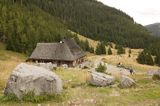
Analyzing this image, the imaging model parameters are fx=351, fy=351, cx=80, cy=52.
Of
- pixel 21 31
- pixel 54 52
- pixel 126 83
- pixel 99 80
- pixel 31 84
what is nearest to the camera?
pixel 31 84

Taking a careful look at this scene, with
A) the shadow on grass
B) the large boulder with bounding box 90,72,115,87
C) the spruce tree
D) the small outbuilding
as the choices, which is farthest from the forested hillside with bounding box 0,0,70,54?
the shadow on grass

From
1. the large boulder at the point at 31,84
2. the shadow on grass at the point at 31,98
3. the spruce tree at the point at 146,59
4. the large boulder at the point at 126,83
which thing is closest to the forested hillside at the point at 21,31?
the spruce tree at the point at 146,59

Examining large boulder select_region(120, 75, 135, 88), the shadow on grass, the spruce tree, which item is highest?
the spruce tree

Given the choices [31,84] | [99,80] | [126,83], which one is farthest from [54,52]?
[31,84]

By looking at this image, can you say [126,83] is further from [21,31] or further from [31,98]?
[21,31]

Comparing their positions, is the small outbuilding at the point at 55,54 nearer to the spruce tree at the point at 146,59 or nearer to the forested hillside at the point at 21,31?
Answer: the forested hillside at the point at 21,31

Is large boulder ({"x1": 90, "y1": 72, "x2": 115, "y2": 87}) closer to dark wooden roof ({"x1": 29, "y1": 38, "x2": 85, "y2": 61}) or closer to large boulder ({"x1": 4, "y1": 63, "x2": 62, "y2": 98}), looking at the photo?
large boulder ({"x1": 4, "y1": 63, "x2": 62, "y2": 98})

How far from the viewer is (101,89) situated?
81.3ft

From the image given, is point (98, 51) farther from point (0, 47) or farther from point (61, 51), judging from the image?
point (61, 51)

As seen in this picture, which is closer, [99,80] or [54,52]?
[99,80]

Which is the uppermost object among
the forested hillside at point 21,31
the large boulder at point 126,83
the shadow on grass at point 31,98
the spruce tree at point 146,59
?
the forested hillside at point 21,31

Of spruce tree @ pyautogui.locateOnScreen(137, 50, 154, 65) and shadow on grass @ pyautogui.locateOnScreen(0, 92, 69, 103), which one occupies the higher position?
spruce tree @ pyautogui.locateOnScreen(137, 50, 154, 65)

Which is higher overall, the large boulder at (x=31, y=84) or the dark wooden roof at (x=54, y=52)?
the dark wooden roof at (x=54, y=52)

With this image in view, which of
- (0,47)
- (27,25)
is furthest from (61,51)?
(27,25)
